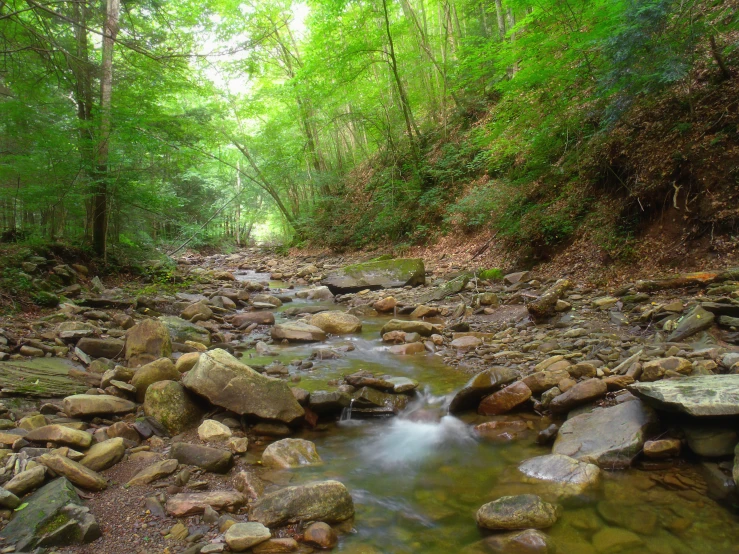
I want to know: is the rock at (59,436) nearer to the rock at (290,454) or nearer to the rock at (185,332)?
the rock at (290,454)

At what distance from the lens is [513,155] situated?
468 inches

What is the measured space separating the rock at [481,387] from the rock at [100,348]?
4350 mm

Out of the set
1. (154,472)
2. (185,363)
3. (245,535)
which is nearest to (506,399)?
(245,535)

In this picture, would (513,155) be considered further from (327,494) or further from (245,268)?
(245,268)

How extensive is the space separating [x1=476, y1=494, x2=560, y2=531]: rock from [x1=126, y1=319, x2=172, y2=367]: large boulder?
4.37m

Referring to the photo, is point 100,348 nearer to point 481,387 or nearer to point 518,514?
→ point 481,387

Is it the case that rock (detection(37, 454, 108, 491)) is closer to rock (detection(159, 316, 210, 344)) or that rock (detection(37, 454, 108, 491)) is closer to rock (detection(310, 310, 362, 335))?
rock (detection(159, 316, 210, 344))

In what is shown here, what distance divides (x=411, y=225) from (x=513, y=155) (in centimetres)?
488

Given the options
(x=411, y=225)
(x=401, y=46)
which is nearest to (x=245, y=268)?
(x=411, y=225)

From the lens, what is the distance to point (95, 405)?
3.82m

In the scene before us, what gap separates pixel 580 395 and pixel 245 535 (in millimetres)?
3135

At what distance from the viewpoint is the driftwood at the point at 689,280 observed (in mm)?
5305

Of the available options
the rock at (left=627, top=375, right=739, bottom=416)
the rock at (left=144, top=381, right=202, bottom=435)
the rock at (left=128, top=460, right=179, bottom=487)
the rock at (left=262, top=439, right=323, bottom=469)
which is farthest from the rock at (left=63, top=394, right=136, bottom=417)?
the rock at (left=627, top=375, right=739, bottom=416)

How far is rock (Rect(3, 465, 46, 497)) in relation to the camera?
2.56m
